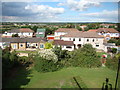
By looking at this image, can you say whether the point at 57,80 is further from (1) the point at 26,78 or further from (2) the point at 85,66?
(2) the point at 85,66

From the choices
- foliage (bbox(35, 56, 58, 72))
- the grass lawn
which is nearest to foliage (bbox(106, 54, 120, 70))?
the grass lawn

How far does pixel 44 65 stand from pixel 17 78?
2.97 meters

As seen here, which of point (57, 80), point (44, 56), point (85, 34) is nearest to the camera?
point (57, 80)

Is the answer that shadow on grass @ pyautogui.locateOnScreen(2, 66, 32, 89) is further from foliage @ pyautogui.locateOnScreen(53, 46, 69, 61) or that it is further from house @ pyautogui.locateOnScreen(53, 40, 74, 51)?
house @ pyautogui.locateOnScreen(53, 40, 74, 51)

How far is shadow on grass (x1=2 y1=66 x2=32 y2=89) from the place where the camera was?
1015 centimetres

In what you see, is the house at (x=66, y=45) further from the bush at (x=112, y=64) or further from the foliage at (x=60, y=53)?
the bush at (x=112, y=64)

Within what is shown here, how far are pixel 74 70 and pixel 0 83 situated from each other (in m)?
7.26

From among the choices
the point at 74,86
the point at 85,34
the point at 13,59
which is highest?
the point at 85,34

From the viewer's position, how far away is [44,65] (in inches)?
518

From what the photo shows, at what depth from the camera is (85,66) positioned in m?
14.6

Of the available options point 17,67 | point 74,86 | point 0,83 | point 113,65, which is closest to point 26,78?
point 0,83

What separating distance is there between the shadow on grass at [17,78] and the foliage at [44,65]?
1.10m

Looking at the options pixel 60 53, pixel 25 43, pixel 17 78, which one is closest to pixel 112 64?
pixel 60 53

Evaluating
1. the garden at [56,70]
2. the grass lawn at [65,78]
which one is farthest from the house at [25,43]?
the grass lawn at [65,78]
